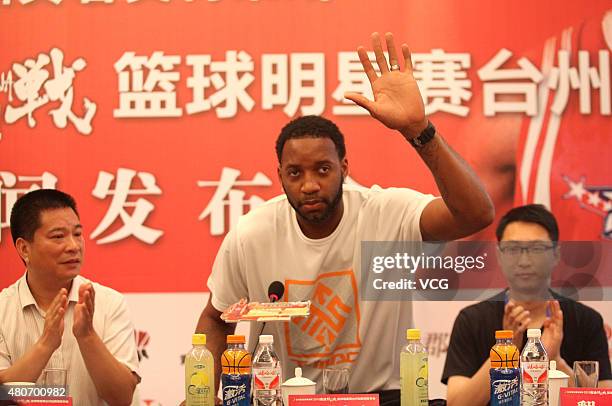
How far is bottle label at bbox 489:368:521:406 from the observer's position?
2.37 meters

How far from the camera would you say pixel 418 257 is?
293 cm

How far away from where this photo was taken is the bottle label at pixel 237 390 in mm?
2391

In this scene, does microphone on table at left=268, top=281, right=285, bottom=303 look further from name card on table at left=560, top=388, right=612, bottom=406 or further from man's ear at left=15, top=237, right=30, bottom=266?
man's ear at left=15, top=237, right=30, bottom=266

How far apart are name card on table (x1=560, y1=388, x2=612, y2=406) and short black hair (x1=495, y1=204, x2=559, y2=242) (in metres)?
1.27

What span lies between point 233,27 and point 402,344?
1600mm

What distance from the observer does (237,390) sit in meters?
2.39

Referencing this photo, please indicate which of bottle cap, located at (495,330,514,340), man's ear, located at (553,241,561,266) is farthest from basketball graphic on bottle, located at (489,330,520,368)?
man's ear, located at (553,241,561,266)

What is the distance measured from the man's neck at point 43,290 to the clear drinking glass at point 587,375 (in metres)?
1.69

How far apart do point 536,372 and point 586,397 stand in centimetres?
13

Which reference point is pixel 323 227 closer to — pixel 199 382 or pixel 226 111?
pixel 199 382

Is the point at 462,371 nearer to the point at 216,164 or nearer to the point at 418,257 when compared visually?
the point at 418,257

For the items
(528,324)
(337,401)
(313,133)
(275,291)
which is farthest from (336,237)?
→ (337,401)

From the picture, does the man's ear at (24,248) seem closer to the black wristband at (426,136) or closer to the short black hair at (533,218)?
the black wristband at (426,136)

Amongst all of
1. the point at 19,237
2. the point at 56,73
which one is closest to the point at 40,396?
the point at 19,237
